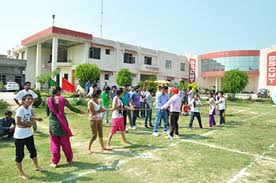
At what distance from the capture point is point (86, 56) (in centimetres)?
2956

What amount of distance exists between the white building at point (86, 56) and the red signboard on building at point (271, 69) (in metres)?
17.7

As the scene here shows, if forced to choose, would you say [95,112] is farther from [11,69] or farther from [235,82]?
[11,69]

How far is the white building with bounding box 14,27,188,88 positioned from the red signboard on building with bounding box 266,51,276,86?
58.1 ft

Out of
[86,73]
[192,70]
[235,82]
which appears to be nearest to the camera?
[86,73]

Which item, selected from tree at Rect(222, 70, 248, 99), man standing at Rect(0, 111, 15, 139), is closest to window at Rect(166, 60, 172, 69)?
tree at Rect(222, 70, 248, 99)

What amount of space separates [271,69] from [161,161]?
44.2 meters

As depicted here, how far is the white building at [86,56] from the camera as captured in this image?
28.9 meters

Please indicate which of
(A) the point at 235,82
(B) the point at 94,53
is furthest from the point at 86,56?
(A) the point at 235,82

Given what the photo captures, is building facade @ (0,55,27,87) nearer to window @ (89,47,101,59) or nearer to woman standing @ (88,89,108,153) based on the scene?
window @ (89,47,101,59)

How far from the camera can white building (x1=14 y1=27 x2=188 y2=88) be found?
94.7 feet

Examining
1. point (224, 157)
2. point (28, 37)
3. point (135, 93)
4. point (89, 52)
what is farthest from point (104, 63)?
point (224, 157)

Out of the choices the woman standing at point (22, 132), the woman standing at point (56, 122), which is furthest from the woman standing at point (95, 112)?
the woman standing at point (22, 132)

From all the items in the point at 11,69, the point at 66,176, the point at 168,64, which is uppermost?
the point at 168,64

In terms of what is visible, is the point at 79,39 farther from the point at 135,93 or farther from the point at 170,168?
the point at 170,168
